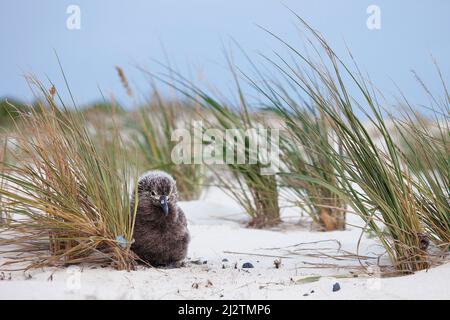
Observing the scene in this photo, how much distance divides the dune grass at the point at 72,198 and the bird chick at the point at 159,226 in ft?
0.74

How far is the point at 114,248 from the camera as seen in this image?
3844 mm

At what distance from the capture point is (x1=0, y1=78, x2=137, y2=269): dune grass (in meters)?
3.82

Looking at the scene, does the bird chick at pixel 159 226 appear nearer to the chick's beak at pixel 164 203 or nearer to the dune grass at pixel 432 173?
the chick's beak at pixel 164 203

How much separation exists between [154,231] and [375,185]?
1511 millimetres

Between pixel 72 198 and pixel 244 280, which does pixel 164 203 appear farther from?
pixel 244 280

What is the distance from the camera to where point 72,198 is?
12.7 ft

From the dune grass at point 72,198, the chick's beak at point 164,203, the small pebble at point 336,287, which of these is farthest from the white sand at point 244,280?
the chick's beak at point 164,203

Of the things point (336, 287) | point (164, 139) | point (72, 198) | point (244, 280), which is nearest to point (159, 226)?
point (72, 198)

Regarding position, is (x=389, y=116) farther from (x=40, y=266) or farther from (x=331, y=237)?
(x=40, y=266)

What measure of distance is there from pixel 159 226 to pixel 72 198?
68 cm

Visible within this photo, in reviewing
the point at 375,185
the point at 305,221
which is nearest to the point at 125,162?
the point at 375,185

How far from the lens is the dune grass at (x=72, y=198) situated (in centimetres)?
382

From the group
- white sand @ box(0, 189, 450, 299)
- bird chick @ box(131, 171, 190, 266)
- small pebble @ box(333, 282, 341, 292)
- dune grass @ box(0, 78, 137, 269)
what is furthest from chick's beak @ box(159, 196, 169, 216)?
small pebble @ box(333, 282, 341, 292)
